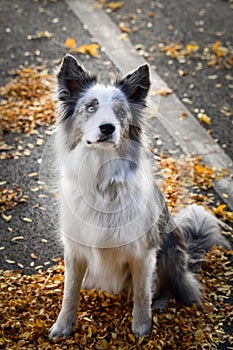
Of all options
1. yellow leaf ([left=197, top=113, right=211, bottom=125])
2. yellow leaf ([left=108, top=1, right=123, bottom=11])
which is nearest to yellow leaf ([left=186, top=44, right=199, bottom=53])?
yellow leaf ([left=108, top=1, right=123, bottom=11])

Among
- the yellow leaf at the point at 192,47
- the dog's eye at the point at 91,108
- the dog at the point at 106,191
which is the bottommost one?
the yellow leaf at the point at 192,47

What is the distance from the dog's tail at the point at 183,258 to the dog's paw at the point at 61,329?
23.6 inches

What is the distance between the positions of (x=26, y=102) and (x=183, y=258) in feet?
8.92

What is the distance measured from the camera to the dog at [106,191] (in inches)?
133

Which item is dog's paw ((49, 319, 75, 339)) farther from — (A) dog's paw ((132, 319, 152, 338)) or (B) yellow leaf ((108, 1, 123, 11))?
(B) yellow leaf ((108, 1, 123, 11))

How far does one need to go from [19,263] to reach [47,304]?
532mm

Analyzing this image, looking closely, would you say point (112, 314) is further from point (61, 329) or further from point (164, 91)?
point (164, 91)

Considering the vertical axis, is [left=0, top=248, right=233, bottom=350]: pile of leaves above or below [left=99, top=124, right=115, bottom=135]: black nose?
below

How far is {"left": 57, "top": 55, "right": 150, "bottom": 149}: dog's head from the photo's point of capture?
3.28 metres

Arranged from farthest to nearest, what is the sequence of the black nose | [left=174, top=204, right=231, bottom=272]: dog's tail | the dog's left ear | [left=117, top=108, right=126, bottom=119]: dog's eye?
[left=174, top=204, right=231, bottom=272]: dog's tail
the dog's left ear
[left=117, top=108, right=126, bottom=119]: dog's eye
the black nose

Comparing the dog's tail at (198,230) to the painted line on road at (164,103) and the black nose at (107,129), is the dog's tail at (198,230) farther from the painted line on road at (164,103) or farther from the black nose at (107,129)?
the black nose at (107,129)

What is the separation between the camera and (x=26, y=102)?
19.7ft

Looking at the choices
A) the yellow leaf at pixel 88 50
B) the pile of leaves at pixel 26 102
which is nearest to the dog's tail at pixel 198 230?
the pile of leaves at pixel 26 102

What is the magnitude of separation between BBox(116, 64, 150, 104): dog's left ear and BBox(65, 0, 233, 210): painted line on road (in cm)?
159
